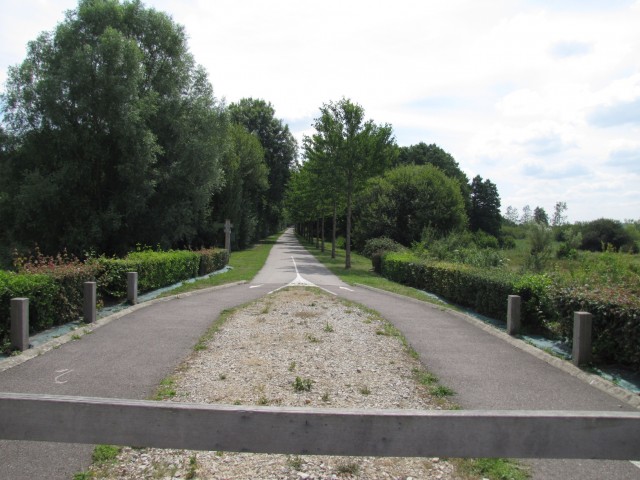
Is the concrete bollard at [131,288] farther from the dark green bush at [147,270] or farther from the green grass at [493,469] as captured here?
the green grass at [493,469]

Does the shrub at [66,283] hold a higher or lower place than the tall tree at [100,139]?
lower

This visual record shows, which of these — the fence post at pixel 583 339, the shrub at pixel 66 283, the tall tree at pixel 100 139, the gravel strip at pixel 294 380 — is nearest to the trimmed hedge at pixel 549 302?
the fence post at pixel 583 339

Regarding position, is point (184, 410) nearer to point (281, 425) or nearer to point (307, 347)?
point (281, 425)

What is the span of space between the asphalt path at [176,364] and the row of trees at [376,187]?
2038cm

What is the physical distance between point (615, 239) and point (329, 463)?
5306 cm

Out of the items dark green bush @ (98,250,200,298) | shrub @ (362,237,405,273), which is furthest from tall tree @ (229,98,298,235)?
dark green bush @ (98,250,200,298)

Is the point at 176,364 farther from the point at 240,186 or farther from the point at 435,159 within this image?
the point at 435,159

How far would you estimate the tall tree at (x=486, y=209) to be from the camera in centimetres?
8056

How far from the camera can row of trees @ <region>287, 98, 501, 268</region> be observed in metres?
31.4

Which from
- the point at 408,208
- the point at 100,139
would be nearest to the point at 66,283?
the point at 100,139

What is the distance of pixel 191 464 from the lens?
420 centimetres

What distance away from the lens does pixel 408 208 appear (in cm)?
4600

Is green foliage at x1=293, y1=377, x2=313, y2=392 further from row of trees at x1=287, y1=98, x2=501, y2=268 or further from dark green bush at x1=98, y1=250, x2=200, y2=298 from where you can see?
row of trees at x1=287, y1=98, x2=501, y2=268

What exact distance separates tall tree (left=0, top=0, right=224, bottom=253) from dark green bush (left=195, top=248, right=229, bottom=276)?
4.09 m
